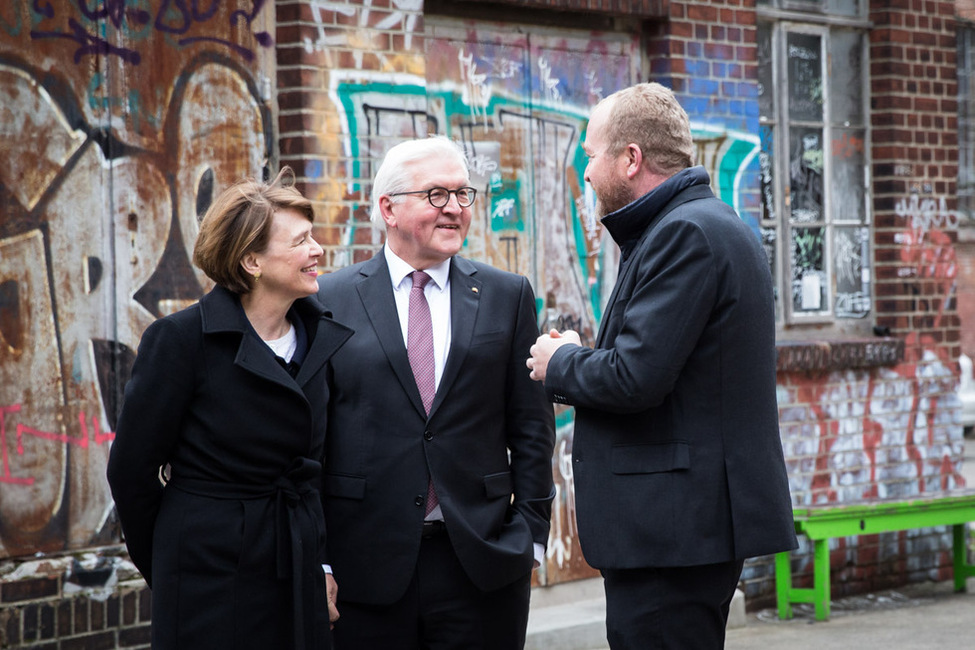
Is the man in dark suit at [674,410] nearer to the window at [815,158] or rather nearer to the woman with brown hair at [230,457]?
the woman with brown hair at [230,457]

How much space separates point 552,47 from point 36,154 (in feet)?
8.72

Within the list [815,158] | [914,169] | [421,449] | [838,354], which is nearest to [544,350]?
[421,449]

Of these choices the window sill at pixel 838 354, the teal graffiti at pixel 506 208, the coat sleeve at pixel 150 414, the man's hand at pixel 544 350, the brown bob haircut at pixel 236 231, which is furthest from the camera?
the window sill at pixel 838 354

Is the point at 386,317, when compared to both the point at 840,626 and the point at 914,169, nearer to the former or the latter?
the point at 840,626

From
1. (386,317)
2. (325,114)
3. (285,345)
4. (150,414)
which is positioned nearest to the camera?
(150,414)

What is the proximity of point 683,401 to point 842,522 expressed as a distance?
4.17 m

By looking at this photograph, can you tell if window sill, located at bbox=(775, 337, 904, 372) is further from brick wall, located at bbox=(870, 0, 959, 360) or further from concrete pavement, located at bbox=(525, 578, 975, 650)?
concrete pavement, located at bbox=(525, 578, 975, 650)

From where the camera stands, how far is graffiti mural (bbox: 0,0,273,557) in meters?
5.23

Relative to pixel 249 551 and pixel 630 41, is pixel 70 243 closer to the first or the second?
pixel 249 551

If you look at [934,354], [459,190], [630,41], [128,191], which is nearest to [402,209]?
[459,190]

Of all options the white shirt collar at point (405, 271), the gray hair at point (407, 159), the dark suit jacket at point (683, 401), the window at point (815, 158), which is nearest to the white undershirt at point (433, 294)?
the white shirt collar at point (405, 271)

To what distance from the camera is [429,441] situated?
144 inches

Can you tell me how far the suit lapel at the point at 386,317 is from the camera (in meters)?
3.68

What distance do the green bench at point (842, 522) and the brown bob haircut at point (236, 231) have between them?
4.38 metres
